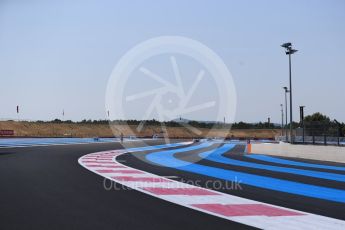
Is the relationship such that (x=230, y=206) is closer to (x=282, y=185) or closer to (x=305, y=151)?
(x=282, y=185)

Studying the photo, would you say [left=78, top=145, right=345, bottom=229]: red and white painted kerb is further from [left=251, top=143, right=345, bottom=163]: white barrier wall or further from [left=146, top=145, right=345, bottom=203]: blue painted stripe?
[left=251, top=143, right=345, bottom=163]: white barrier wall

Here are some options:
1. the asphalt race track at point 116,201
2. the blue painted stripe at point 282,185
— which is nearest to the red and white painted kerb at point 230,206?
the asphalt race track at point 116,201

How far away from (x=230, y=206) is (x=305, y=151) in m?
14.8

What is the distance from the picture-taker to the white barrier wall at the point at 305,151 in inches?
763

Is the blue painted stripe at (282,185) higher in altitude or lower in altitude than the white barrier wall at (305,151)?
lower

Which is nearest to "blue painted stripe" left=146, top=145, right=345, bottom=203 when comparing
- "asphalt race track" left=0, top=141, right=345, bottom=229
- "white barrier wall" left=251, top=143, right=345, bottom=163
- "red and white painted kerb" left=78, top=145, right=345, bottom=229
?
"asphalt race track" left=0, top=141, right=345, bottom=229

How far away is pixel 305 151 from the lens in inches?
859

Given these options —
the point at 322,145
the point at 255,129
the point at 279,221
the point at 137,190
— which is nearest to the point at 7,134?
the point at 322,145

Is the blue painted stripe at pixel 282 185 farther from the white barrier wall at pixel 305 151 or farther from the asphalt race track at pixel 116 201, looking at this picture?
the white barrier wall at pixel 305 151

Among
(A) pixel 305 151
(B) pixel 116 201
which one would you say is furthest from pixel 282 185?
(A) pixel 305 151

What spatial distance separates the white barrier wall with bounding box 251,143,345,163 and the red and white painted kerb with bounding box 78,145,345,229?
10266 mm

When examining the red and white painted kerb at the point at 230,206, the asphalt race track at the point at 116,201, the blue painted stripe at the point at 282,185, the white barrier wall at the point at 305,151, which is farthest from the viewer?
the white barrier wall at the point at 305,151

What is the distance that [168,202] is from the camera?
8266 millimetres

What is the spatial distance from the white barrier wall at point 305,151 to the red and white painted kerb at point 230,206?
33.7ft
